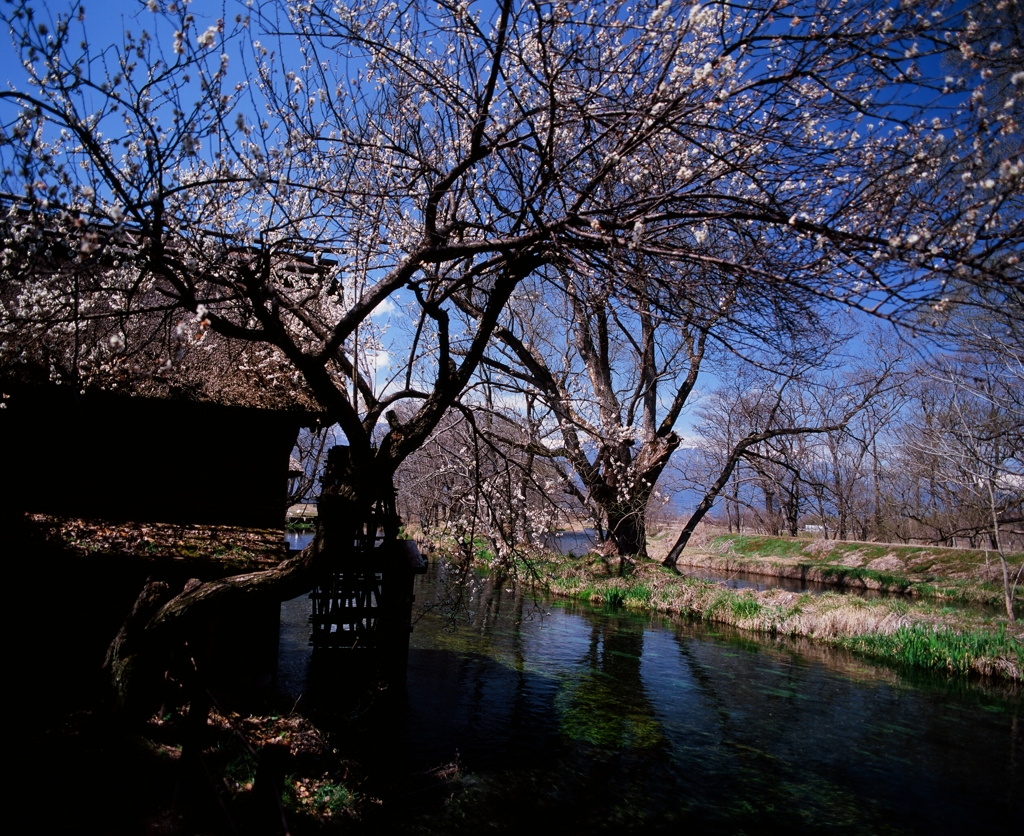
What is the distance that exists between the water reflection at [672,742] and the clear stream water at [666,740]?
3 cm

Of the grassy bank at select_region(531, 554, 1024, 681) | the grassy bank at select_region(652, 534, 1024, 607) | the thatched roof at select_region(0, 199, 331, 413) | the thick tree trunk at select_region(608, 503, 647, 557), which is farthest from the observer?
the grassy bank at select_region(652, 534, 1024, 607)

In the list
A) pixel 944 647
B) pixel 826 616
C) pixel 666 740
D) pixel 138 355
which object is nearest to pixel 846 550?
pixel 826 616

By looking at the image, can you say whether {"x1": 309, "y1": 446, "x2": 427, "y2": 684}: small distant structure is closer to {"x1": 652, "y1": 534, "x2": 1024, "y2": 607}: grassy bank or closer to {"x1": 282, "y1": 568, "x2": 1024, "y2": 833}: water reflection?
{"x1": 282, "y1": 568, "x2": 1024, "y2": 833}: water reflection

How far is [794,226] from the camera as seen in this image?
4.20m

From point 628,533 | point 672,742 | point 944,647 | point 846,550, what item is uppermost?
point 628,533

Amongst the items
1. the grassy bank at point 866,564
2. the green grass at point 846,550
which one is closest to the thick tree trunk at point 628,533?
the grassy bank at point 866,564

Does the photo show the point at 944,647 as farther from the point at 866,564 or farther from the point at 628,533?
the point at 866,564

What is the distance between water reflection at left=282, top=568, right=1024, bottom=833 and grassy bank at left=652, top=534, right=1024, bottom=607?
12.7m

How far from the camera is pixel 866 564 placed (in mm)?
29922

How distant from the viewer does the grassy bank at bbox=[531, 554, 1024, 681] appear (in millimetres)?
13312

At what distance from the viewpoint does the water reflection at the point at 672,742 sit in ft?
23.6

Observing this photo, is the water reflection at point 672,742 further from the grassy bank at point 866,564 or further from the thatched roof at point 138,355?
the grassy bank at point 866,564

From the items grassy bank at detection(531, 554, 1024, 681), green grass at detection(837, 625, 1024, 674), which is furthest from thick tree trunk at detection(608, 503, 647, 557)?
green grass at detection(837, 625, 1024, 674)

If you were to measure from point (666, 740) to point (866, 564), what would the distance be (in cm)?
2466
